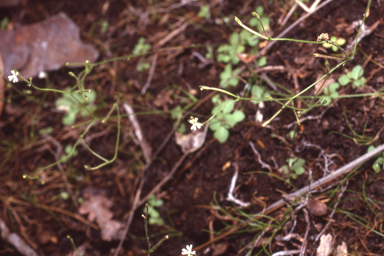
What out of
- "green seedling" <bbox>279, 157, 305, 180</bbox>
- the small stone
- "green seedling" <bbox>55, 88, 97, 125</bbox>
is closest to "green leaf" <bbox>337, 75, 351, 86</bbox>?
"green seedling" <bbox>279, 157, 305, 180</bbox>

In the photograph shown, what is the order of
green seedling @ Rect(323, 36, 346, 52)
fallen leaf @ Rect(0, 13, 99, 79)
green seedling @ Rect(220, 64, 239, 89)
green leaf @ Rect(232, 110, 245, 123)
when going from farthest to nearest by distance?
fallen leaf @ Rect(0, 13, 99, 79) → green seedling @ Rect(220, 64, 239, 89) → green leaf @ Rect(232, 110, 245, 123) → green seedling @ Rect(323, 36, 346, 52)

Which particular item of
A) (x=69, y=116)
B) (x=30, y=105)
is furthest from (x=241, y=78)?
(x=30, y=105)

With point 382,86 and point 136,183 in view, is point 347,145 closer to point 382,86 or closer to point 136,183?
point 382,86

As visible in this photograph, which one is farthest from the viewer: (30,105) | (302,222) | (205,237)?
(30,105)

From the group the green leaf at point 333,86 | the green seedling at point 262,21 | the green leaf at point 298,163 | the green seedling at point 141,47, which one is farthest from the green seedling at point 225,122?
the green seedling at point 141,47

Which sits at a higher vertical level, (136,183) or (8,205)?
(136,183)

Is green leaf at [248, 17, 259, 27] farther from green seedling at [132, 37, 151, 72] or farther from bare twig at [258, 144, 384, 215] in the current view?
bare twig at [258, 144, 384, 215]
